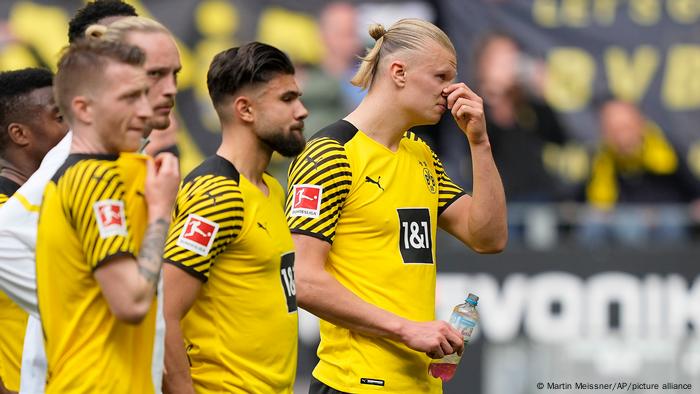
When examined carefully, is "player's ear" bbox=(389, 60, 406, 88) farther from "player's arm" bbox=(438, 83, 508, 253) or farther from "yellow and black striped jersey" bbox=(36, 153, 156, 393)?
"yellow and black striped jersey" bbox=(36, 153, 156, 393)

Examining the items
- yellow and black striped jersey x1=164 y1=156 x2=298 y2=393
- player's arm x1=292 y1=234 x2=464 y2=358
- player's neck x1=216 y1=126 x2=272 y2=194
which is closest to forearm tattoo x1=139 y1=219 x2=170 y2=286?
yellow and black striped jersey x1=164 y1=156 x2=298 y2=393

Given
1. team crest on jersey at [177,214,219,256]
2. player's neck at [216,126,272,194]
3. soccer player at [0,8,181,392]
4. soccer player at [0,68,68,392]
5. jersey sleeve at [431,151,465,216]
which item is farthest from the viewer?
jersey sleeve at [431,151,465,216]

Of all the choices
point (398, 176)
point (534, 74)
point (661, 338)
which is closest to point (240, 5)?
point (534, 74)

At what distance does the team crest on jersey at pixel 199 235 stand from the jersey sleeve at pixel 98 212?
71cm

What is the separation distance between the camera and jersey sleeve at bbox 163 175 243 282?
4996mm

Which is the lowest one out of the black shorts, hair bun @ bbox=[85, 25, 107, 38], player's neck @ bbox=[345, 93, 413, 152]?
the black shorts

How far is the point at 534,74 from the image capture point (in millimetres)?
11227

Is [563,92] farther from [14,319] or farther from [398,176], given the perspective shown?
[14,319]

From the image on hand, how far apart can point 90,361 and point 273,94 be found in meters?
1.44

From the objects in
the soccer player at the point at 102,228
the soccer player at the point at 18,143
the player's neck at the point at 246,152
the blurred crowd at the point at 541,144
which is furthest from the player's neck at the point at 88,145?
the blurred crowd at the point at 541,144

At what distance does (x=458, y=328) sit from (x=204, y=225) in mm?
1245

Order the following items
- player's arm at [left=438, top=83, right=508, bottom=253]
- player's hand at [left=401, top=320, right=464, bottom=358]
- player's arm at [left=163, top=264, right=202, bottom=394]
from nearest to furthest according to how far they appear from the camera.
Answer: player's arm at [left=163, top=264, right=202, bottom=394] < player's hand at [left=401, top=320, right=464, bottom=358] < player's arm at [left=438, top=83, right=508, bottom=253]

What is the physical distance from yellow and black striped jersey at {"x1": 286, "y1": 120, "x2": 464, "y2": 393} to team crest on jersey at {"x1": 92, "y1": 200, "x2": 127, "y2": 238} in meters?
1.47

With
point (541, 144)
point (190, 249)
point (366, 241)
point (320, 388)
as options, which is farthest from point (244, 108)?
point (541, 144)
